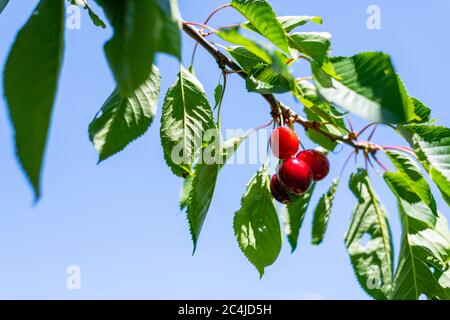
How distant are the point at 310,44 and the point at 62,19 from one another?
31.7 inches

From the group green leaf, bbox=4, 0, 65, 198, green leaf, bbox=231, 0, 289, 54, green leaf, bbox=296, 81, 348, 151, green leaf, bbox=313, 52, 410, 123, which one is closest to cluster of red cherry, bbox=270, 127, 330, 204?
green leaf, bbox=296, 81, 348, 151

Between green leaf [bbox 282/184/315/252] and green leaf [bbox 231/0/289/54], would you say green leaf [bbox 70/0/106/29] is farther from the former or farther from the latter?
green leaf [bbox 282/184/315/252]

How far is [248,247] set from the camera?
181 centimetres

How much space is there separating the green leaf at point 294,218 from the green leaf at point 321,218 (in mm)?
90

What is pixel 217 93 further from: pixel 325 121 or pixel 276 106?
pixel 325 121

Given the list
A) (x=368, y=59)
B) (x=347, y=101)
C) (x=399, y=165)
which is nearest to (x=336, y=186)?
(x=399, y=165)

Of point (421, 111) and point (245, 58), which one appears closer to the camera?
point (245, 58)

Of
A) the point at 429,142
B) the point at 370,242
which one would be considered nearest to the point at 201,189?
the point at 429,142

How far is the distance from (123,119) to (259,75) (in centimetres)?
34

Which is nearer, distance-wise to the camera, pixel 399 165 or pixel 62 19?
pixel 62 19

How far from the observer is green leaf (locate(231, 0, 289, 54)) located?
3.72 ft

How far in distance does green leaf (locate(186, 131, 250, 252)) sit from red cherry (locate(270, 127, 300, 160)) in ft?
0.91

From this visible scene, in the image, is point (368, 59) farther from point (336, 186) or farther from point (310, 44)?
point (336, 186)

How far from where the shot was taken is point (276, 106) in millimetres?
1808
